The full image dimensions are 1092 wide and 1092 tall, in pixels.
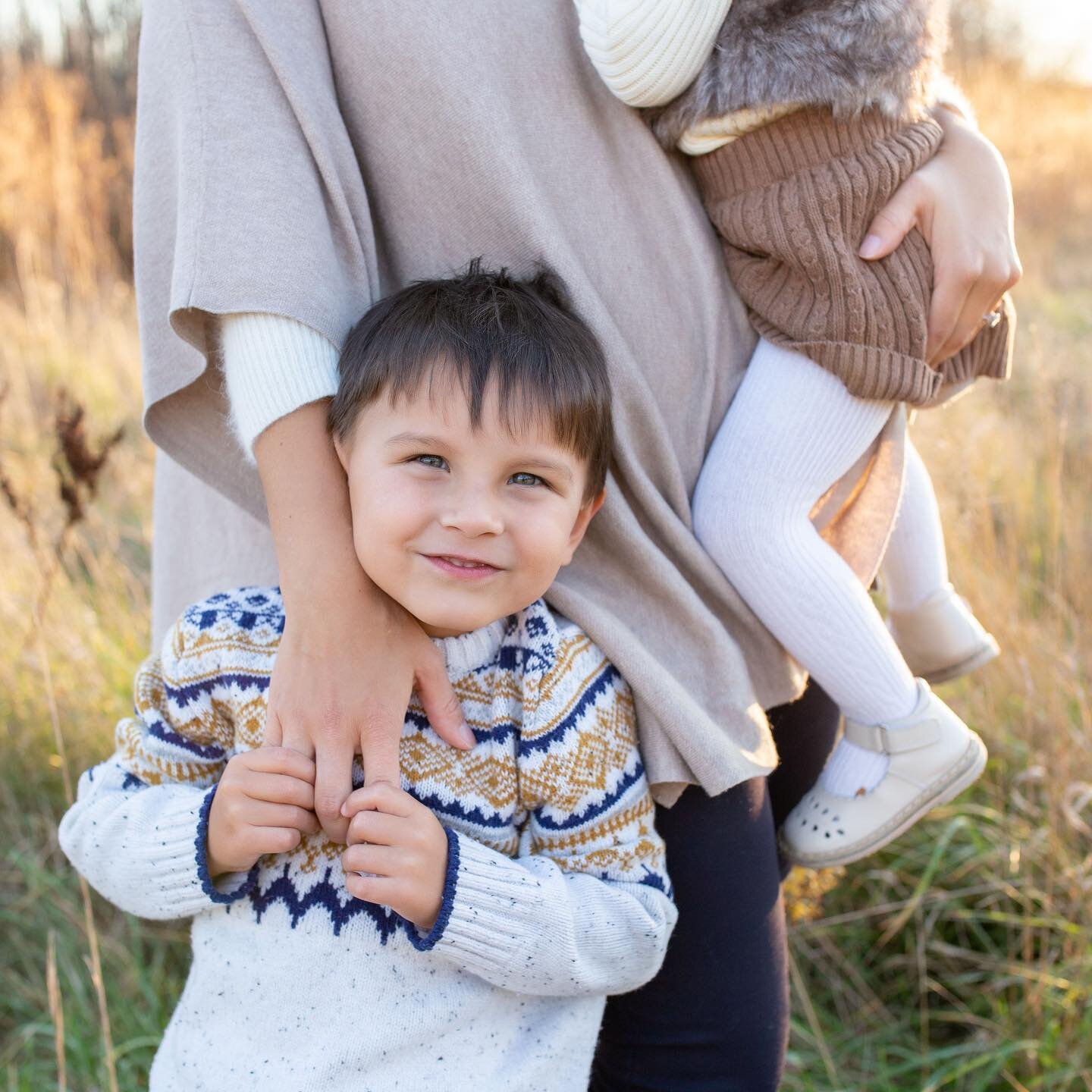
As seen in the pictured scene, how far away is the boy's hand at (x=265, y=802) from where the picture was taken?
1.19 m

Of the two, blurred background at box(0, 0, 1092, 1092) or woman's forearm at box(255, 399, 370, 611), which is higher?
woman's forearm at box(255, 399, 370, 611)

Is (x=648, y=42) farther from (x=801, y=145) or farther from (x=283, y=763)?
(x=283, y=763)

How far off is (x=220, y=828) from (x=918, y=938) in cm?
169

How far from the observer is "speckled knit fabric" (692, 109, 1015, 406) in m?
1.41

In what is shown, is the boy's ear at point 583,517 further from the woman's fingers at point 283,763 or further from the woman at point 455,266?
the woman's fingers at point 283,763

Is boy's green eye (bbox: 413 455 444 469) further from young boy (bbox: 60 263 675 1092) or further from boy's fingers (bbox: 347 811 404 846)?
boy's fingers (bbox: 347 811 404 846)

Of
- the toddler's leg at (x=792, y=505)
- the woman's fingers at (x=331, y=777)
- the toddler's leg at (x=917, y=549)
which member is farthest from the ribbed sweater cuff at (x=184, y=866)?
the toddler's leg at (x=917, y=549)

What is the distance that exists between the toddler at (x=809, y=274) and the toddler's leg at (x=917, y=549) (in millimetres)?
Answer: 346

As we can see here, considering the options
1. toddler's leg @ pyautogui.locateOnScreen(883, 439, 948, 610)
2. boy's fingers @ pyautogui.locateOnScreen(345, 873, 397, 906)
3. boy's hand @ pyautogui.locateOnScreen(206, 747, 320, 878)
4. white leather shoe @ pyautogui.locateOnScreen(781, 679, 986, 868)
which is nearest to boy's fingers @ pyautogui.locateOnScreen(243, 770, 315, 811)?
boy's hand @ pyautogui.locateOnScreen(206, 747, 320, 878)

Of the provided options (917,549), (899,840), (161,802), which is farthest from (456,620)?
(899,840)

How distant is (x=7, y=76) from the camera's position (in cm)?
714

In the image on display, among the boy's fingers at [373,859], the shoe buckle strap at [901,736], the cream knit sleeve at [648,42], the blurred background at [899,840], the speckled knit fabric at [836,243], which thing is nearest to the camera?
the boy's fingers at [373,859]

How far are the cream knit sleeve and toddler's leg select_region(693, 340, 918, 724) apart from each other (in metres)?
0.37

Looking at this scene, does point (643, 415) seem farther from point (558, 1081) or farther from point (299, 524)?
point (558, 1081)
